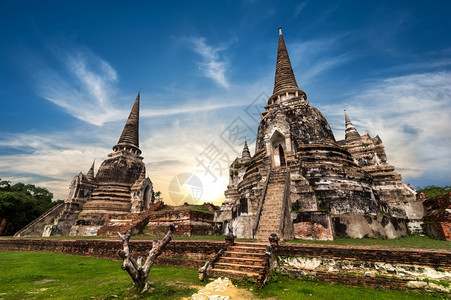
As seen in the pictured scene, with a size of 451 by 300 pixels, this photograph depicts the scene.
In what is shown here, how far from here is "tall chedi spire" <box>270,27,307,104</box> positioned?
19625mm

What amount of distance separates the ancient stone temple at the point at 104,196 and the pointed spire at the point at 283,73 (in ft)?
62.0

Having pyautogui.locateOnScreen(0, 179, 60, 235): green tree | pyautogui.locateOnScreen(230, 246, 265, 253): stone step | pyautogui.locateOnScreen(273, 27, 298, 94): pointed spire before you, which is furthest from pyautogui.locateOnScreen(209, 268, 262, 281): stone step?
pyautogui.locateOnScreen(0, 179, 60, 235): green tree

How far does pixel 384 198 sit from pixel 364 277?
11.7m

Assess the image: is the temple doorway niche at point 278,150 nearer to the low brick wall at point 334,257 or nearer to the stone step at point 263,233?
the stone step at point 263,233

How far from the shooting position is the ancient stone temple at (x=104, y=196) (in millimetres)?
22688

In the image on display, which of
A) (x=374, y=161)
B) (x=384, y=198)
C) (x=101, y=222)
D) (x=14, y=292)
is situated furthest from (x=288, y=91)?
(x=101, y=222)

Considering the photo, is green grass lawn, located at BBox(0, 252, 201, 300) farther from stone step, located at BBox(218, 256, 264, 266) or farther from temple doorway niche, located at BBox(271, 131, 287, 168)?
temple doorway niche, located at BBox(271, 131, 287, 168)

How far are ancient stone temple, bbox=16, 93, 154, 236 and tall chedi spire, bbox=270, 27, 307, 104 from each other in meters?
18.6

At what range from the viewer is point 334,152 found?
14414 mm

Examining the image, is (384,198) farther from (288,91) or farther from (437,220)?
(288,91)

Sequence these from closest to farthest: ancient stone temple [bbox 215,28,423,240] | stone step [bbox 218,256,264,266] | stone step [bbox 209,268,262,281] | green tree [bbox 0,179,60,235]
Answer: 1. stone step [bbox 209,268,262,281]
2. stone step [bbox 218,256,264,266]
3. ancient stone temple [bbox 215,28,423,240]
4. green tree [bbox 0,179,60,235]

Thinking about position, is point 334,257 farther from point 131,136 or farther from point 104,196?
point 131,136

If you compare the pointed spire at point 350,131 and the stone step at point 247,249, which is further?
the pointed spire at point 350,131

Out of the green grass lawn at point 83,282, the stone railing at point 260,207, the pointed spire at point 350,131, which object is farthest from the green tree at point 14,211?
the pointed spire at point 350,131
